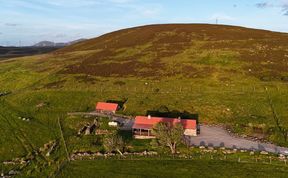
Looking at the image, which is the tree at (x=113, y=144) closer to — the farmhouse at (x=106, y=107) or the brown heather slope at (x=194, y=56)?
the farmhouse at (x=106, y=107)

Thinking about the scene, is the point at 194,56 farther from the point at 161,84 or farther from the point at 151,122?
the point at 151,122

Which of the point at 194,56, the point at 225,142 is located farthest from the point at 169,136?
the point at 194,56

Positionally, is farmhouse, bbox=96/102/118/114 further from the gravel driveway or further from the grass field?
the grass field

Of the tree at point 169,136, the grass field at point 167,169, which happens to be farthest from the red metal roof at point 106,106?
the grass field at point 167,169

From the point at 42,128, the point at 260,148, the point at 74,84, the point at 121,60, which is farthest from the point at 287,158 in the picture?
the point at 121,60

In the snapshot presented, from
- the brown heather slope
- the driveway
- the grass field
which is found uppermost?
the brown heather slope

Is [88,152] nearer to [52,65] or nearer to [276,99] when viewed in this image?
[276,99]

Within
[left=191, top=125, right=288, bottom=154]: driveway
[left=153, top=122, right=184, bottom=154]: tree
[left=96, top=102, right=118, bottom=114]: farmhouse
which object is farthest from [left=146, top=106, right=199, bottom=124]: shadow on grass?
[left=153, top=122, right=184, bottom=154]: tree
